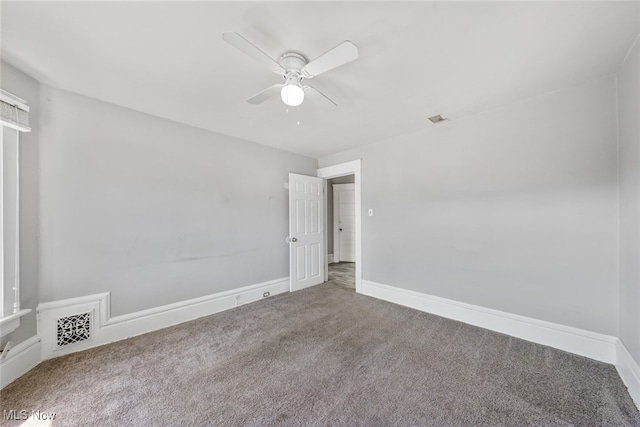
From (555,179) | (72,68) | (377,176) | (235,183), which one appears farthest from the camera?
(377,176)

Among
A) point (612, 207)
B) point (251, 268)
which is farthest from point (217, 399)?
point (612, 207)

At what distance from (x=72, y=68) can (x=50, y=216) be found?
1242 mm

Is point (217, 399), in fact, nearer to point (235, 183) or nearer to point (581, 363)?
point (235, 183)

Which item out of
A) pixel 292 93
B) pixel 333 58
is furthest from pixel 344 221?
pixel 333 58

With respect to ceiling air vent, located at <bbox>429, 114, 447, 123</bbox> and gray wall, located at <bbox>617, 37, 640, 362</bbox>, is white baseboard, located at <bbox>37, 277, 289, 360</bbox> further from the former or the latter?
gray wall, located at <bbox>617, 37, 640, 362</bbox>

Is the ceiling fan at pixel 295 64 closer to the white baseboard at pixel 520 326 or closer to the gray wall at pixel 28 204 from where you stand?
the gray wall at pixel 28 204

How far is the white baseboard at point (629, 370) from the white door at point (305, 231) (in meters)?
3.36

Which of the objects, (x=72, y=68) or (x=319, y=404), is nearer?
(x=319, y=404)

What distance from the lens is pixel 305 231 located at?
158 inches

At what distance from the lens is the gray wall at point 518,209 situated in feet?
6.47

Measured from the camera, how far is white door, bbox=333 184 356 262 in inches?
253

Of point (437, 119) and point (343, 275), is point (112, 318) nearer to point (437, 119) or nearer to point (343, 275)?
point (343, 275)

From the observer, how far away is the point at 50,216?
2.01 metres

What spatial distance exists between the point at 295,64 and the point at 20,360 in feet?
9.93
